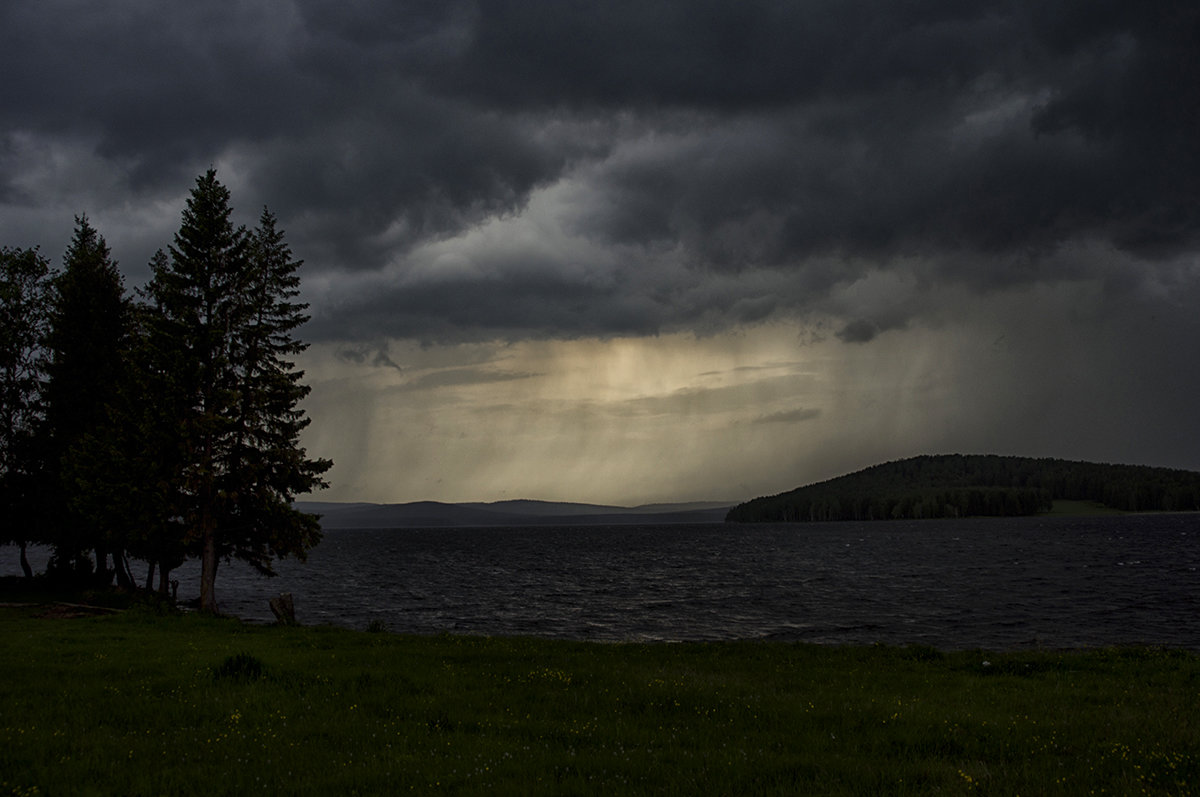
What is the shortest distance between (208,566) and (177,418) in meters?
8.26

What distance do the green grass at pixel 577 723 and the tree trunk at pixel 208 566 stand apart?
14.0 metres

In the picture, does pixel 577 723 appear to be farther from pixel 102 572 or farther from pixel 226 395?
pixel 102 572

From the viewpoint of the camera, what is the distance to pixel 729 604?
174 ft

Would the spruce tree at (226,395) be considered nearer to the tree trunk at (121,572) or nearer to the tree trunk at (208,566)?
the tree trunk at (208,566)

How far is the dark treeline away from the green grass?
541 inches

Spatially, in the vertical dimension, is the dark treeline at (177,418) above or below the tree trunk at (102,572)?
above

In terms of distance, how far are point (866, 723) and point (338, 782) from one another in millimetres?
9693

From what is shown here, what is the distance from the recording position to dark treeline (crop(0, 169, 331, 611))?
115ft

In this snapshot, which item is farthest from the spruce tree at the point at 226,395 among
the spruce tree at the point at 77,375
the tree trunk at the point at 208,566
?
the spruce tree at the point at 77,375

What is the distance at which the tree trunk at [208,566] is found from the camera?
36.8 meters

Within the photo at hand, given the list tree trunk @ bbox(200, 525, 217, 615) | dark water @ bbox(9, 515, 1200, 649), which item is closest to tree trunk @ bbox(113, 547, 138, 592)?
dark water @ bbox(9, 515, 1200, 649)

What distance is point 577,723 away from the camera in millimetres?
13320

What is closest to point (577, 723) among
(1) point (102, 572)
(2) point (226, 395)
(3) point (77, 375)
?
(2) point (226, 395)

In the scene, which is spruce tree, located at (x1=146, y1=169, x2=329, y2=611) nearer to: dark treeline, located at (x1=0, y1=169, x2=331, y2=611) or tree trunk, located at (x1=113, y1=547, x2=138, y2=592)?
dark treeline, located at (x1=0, y1=169, x2=331, y2=611)
